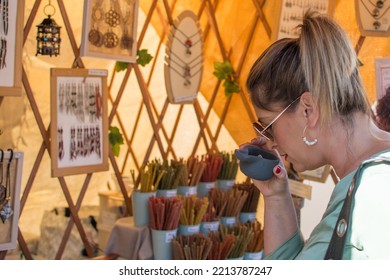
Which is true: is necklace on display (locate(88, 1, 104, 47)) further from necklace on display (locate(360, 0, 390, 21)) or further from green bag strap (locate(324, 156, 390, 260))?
green bag strap (locate(324, 156, 390, 260))

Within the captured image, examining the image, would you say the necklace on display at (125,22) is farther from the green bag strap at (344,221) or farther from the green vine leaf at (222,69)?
the green bag strap at (344,221)

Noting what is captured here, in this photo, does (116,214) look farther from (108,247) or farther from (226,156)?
(226,156)

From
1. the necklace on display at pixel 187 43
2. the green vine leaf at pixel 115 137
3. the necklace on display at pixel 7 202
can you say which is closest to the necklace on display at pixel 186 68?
the necklace on display at pixel 187 43

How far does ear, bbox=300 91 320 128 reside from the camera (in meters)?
0.97

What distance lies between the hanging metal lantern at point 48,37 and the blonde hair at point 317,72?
117 centimetres

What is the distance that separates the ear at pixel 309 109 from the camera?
971 mm

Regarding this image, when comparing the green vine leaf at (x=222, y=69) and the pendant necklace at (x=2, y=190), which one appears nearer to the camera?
the pendant necklace at (x=2, y=190)

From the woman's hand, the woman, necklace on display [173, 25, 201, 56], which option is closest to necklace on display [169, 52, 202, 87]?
necklace on display [173, 25, 201, 56]

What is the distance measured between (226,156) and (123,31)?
67 centimetres

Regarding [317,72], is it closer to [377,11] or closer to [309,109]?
[309,109]

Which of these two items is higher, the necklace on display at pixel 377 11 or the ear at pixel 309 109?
the necklace on display at pixel 377 11

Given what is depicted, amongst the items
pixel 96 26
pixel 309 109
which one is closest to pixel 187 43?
pixel 96 26
